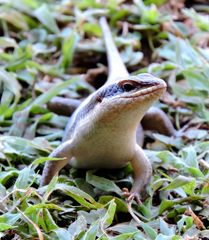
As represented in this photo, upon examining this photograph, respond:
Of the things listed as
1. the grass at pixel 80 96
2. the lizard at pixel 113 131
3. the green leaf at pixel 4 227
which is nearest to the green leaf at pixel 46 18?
the grass at pixel 80 96

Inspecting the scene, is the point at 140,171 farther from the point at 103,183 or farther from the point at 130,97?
A: the point at 130,97

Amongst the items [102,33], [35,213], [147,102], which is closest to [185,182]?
[147,102]

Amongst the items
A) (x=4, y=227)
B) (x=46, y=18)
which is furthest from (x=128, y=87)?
(x=46, y=18)

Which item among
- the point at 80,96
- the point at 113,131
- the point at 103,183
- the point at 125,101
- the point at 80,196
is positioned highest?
the point at 125,101

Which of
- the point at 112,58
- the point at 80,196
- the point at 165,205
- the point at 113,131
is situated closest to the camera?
the point at 80,196

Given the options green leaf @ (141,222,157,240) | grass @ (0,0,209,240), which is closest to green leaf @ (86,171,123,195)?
grass @ (0,0,209,240)

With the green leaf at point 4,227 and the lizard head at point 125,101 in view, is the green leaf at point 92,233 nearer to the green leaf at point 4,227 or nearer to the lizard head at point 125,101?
the green leaf at point 4,227

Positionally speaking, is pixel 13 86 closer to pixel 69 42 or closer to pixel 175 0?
pixel 69 42
